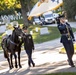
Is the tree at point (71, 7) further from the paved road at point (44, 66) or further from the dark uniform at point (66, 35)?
the dark uniform at point (66, 35)

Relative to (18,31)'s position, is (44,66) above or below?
below

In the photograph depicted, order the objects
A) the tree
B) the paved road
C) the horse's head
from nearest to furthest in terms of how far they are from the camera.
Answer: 1. the paved road
2. the horse's head
3. the tree

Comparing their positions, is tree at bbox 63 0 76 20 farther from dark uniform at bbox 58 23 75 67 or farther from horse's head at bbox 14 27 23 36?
dark uniform at bbox 58 23 75 67

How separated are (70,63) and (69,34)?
1118 mm

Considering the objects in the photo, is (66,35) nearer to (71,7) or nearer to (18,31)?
(18,31)

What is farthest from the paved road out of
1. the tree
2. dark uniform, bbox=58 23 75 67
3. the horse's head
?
the tree

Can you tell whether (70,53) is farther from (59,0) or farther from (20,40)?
(59,0)

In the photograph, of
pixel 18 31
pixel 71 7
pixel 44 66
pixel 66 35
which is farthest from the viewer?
pixel 71 7

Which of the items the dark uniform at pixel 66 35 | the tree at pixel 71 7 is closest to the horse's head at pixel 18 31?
the dark uniform at pixel 66 35

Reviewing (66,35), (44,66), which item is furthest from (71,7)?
(66,35)

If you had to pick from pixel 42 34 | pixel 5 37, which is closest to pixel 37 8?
pixel 5 37

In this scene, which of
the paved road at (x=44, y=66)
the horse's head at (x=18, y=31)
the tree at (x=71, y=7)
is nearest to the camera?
the paved road at (x=44, y=66)

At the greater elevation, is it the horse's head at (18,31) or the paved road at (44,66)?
the horse's head at (18,31)

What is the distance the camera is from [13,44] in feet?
44.9
